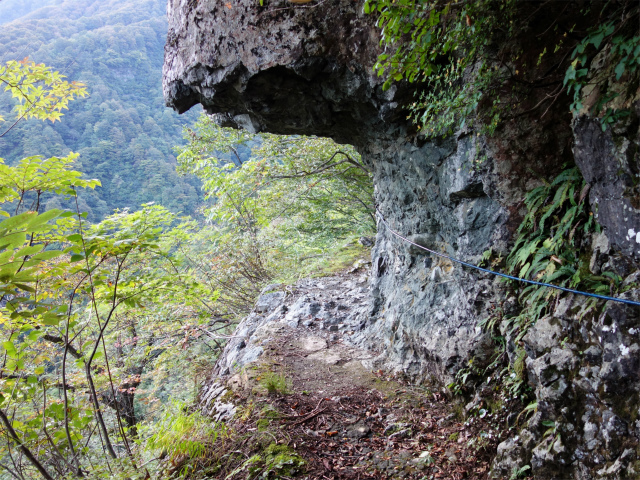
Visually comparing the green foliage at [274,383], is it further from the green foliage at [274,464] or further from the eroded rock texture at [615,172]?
the eroded rock texture at [615,172]

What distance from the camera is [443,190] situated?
4.53 m

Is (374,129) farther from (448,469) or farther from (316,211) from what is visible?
(316,211)

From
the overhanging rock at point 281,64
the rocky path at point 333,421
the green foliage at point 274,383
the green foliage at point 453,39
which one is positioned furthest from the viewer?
the green foliage at point 274,383

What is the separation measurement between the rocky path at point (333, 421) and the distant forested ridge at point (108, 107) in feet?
80.7

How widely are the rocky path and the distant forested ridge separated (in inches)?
968

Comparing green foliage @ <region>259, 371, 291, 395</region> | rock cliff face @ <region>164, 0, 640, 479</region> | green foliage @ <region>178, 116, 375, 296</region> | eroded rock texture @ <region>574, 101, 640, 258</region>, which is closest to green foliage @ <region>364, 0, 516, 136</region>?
rock cliff face @ <region>164, 0, 640, 479</region>

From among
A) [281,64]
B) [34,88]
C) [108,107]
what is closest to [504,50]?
[281,64]

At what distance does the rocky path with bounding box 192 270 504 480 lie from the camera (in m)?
3.22

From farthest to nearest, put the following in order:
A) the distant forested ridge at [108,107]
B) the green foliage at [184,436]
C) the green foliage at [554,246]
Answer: the distant forested ridge at [108,107] < the green foliage at [184,436] < the green foliage at [554,246]

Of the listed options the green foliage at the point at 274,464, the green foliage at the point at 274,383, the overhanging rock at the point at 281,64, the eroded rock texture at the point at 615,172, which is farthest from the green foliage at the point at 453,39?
the green foliage at the point at 274,383

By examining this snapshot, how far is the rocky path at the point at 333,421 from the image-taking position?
3.22 metres

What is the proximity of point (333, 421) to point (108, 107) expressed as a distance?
50939 mm

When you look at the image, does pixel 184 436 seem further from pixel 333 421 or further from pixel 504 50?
pixel 504 50

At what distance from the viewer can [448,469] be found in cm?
316
